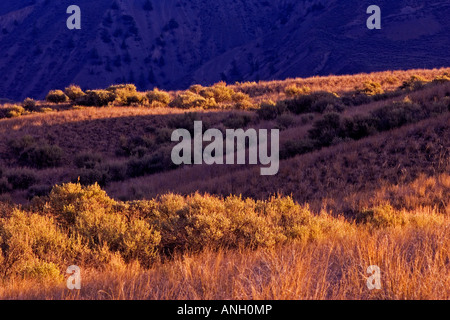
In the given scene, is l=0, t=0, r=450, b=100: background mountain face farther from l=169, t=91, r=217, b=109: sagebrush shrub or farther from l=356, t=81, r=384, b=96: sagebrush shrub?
l=169, t=91, r=217, b=109: sagebrush shrub

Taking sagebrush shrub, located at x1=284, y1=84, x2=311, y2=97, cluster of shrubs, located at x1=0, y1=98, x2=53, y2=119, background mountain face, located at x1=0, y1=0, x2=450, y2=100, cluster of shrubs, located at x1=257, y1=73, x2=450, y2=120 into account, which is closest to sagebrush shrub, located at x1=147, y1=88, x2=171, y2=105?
cluster of shrubs, located at x1=0, y1=98, x2=53, y2=119

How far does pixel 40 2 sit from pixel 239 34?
45.8 m

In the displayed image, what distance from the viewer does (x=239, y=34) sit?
83125 millimetres

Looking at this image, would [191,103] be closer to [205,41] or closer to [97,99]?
[97,99]

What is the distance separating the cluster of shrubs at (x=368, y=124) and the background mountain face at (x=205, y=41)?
41154 millimetres

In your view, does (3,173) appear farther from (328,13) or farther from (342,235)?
(328,13)

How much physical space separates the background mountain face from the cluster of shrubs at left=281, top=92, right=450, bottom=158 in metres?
41.2

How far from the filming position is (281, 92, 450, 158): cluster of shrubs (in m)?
14.9

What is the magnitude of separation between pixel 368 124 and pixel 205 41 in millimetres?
71805

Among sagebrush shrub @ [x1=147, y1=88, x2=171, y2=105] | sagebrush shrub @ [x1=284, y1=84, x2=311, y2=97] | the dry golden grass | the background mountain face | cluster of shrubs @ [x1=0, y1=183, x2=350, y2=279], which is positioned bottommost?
the dry golden grass

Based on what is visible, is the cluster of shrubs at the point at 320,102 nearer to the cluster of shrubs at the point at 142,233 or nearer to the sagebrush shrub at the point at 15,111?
the sagebrush shrub at the point at 15,111

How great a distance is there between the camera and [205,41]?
271ft
